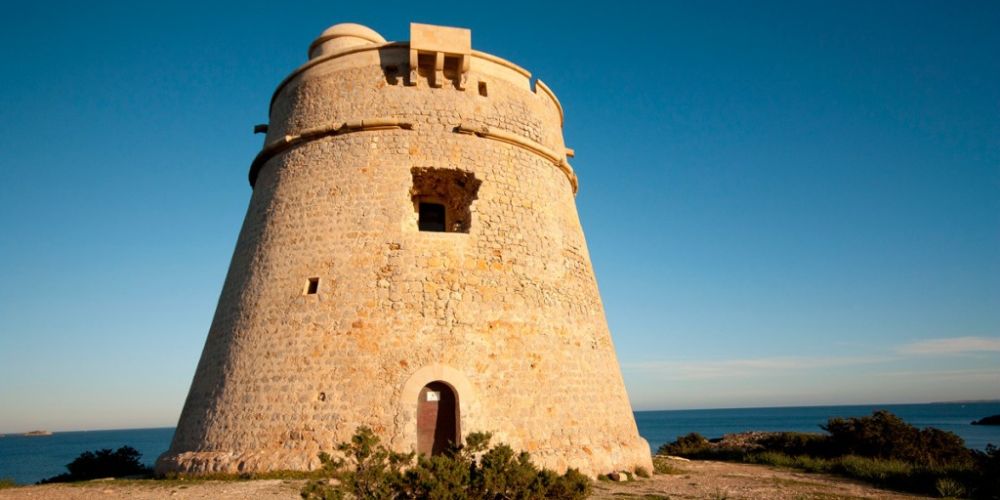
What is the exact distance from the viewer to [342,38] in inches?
546

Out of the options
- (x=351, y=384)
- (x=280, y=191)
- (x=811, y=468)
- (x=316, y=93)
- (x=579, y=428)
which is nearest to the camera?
(x=351, y=384)

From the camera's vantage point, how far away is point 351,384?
8828 millimetres

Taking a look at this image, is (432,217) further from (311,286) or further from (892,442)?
(892,442)

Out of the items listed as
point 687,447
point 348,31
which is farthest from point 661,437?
point 348,31

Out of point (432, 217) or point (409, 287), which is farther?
point (432, 217)

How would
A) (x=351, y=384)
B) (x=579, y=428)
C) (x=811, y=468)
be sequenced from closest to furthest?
(x=351, y=384) → (x=579, y=428) → (x=811, y=468)

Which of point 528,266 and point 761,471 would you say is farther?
point 761,471

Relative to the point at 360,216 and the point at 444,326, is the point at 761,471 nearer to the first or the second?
the point at 444,326

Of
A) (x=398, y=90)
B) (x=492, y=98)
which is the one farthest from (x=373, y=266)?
(x=492, y=98)

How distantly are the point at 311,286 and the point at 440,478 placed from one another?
17.3 ft

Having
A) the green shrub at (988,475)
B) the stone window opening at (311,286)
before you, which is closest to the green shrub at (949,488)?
the green shrub at (988,475)

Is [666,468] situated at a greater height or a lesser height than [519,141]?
lesser

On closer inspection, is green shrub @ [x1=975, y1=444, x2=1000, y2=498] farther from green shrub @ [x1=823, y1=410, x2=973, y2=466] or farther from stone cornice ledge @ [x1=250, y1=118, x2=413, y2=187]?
stone cornice ledge @ [x1=250, y1=118, x2=413, y2=187]

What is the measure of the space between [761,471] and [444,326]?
7868mm
